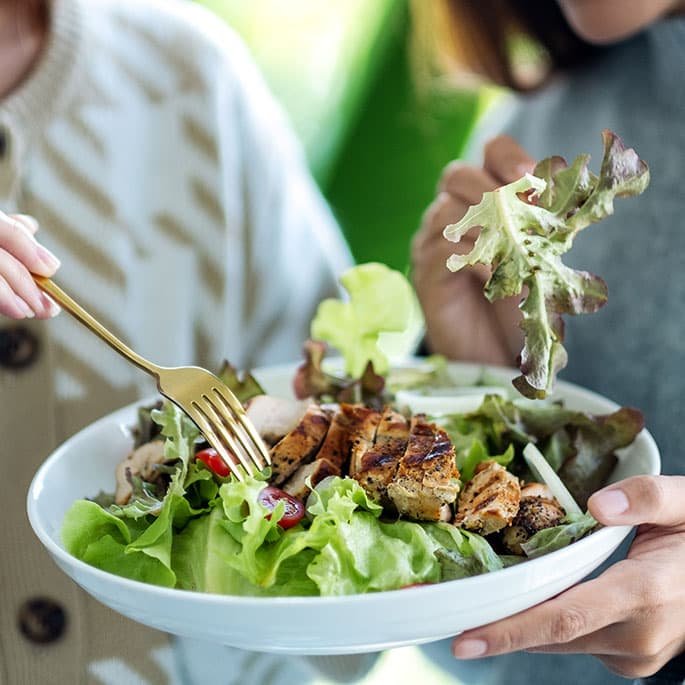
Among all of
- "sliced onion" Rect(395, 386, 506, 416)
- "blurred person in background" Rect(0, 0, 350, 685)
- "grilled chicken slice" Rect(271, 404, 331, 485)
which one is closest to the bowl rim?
"grilled chicken slice" Rect(271, 404, 331, 485)

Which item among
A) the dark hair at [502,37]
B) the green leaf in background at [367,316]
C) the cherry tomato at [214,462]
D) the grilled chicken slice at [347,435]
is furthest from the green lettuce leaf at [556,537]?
the dark hair at [502,37]

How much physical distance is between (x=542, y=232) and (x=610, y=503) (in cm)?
30

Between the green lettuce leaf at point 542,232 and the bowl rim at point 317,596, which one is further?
the green lettuce leaf at point 542,232

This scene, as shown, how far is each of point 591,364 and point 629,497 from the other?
2.68 ft

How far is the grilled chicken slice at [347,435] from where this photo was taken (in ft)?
3.41

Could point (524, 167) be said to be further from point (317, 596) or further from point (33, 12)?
point (33, 12)

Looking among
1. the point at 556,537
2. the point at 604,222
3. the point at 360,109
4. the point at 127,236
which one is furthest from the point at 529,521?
the point at 360,109

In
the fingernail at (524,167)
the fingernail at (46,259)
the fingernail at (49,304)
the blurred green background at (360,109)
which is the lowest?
the blurred green background at (360,109)

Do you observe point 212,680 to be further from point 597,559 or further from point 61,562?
point 597,559

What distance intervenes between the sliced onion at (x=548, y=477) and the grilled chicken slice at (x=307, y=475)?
25cm

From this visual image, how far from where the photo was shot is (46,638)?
137cm

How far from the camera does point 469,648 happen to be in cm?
83

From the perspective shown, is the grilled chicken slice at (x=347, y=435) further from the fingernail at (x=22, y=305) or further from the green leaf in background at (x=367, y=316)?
the fingernail at (x=22, y=305)

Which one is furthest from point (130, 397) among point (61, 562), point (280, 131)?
point (61, 562)
